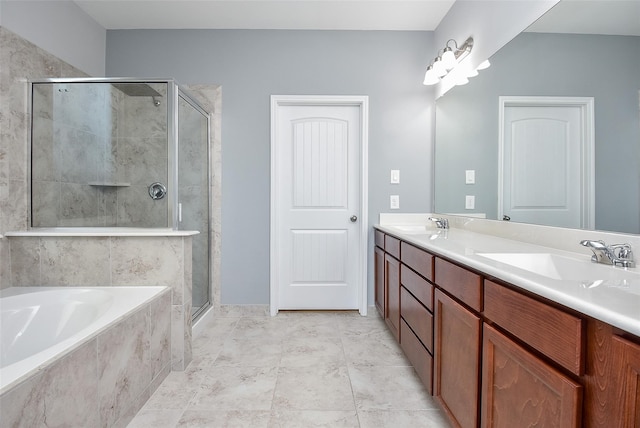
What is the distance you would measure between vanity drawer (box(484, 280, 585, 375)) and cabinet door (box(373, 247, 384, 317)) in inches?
58.9

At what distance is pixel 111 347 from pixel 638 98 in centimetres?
213

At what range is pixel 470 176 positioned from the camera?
6.96 ft

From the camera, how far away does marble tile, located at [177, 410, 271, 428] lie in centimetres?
138

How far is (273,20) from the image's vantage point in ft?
8.43

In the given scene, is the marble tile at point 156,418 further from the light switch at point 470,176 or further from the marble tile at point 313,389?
the light switch at point 470,176

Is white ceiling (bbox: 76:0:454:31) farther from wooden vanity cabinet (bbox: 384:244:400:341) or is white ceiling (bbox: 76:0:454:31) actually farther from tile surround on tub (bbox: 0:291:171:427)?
tile surround on tub (bbox: 0:291:171:427)

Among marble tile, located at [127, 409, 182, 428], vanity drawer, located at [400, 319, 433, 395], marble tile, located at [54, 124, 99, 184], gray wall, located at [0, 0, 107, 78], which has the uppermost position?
gray wall, located at [0, 0, 107, 78]

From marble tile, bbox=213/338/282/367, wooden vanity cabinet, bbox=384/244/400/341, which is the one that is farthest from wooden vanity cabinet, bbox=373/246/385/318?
marble tile, bbox=213/338/282/367

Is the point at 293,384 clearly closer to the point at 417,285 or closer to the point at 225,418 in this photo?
the point at 225,418

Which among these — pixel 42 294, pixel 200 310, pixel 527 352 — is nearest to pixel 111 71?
pixel 42 294

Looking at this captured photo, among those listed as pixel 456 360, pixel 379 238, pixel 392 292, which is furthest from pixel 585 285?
pixel 379 238

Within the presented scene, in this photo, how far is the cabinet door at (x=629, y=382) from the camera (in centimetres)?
54

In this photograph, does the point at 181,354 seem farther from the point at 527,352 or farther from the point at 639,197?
the point at 639,197

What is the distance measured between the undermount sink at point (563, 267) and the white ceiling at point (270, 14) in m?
2.08
